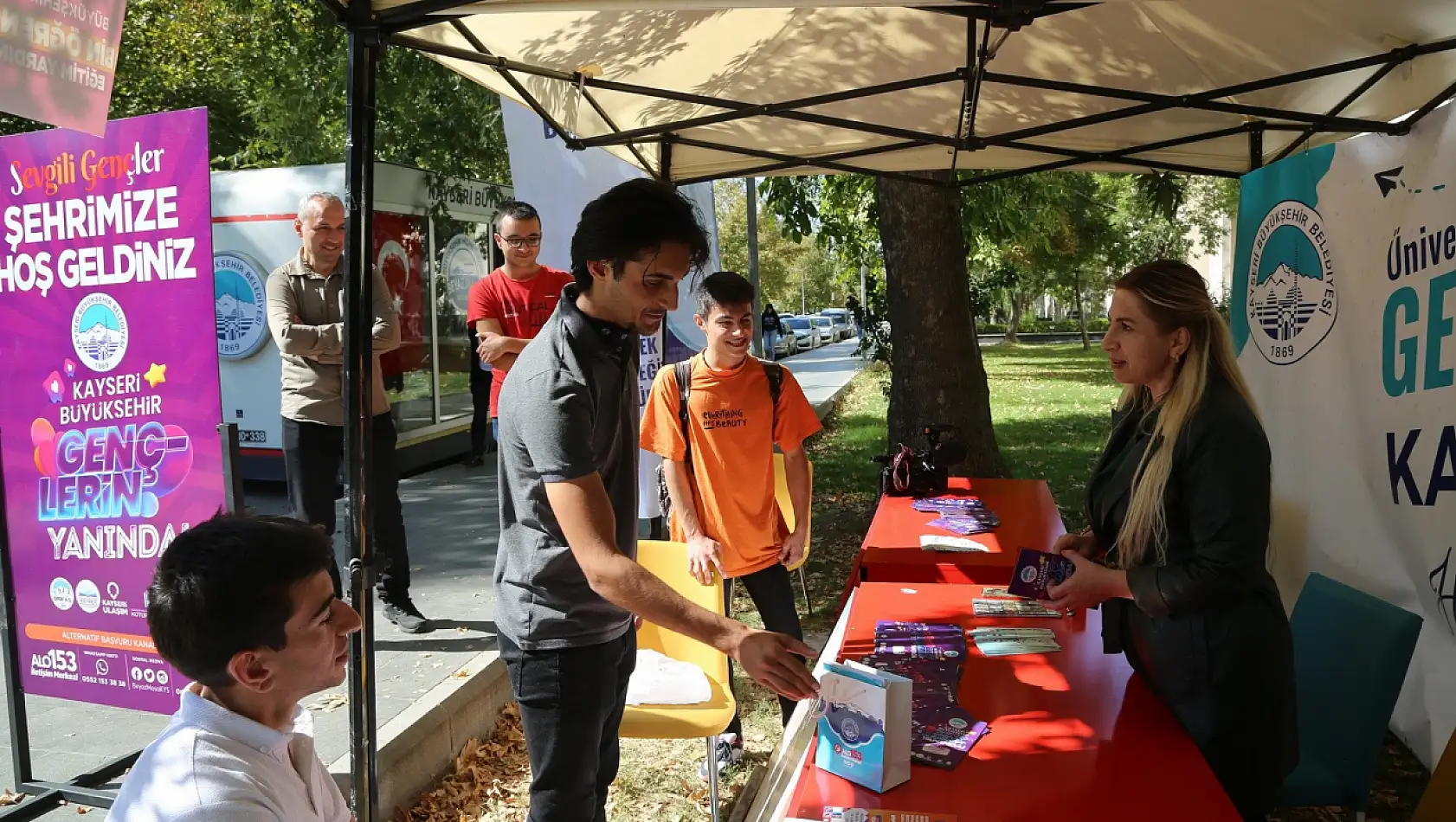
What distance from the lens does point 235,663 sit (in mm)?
1362

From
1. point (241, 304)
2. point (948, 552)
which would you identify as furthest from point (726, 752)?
point (241, 304)

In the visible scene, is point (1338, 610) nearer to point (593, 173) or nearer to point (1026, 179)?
point (593, 173)

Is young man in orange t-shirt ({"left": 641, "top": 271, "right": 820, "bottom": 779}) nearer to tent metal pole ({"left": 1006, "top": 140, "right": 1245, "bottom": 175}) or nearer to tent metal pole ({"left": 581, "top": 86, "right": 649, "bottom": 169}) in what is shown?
tent metal pole ({"left": 581, "top": 86, "right": 649, "bottom": 169})

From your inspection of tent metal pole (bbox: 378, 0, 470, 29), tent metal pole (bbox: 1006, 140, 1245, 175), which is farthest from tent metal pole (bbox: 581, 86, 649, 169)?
tent metal pole (bbox: 1006, 140, 1245, 175)

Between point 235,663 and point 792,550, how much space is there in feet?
8.67

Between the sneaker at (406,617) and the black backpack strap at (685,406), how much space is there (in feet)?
6.40

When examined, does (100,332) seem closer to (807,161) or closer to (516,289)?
(516,289)

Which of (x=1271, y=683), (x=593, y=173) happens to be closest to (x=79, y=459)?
(x=593, y=173)

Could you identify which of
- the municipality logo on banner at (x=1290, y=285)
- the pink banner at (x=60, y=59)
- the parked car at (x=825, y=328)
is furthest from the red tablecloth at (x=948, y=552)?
the parked car at (x=825, y=328)

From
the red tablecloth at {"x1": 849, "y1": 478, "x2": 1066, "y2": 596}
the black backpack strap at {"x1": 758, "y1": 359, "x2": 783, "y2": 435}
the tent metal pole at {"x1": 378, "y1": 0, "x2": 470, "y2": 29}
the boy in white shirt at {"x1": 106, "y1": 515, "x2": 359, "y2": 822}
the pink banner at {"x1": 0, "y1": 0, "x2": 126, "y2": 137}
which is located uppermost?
the tent metal pole at {"x1": 378, "y1": 0, "x2": 470, "y2": 29}

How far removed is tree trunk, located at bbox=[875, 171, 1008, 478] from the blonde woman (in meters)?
4.89

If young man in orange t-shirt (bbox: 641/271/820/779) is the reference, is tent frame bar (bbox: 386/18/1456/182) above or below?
above

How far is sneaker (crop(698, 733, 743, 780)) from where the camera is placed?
3.95m

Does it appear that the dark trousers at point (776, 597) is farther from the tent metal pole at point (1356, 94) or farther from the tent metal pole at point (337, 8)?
the tent metal pole at point (1356, 94)
